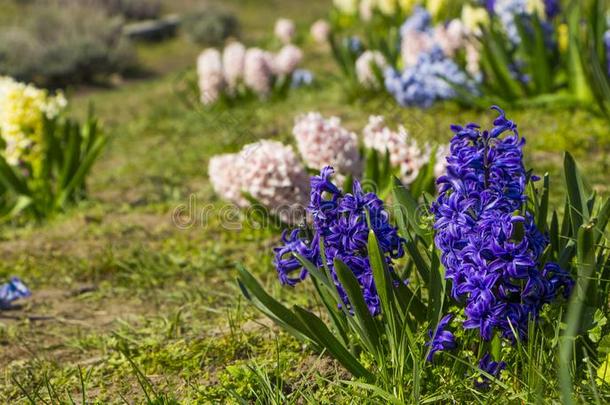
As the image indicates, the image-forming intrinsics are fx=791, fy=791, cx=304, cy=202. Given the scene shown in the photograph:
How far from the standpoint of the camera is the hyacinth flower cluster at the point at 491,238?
6.61 ft

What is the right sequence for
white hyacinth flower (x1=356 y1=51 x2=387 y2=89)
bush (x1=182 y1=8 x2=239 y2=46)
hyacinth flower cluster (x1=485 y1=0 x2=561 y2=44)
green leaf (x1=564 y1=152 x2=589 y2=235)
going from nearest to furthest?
green leaf (x1=564 y1=152 x2=589 y2=235) < hyacinth flower cluster (x1=485 y1=0 x2=561 y2=44) < white hyacinth flower (x1=356 y1=51 x2=387 y2=89) < bush (x1=182 y1=8 x2=239 y2=46)

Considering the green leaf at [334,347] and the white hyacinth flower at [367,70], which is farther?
the white hyacinth flower at [367,70]

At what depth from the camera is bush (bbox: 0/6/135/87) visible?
40.4ft

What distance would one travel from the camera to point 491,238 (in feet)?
6.59

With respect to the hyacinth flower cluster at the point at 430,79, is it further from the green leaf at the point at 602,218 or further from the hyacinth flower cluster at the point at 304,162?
the green leaf at the point at 602,218

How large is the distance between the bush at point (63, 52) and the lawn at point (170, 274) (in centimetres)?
497

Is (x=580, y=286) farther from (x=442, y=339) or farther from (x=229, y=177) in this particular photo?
(x=229, y=177)

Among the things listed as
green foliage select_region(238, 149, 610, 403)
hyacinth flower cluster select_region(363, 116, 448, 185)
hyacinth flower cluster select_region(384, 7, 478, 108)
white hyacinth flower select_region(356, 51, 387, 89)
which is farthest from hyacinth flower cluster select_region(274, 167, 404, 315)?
white hyacinth flower select_region(356, 51, 387, 89)

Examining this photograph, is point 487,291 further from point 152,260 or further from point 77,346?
point 152,260

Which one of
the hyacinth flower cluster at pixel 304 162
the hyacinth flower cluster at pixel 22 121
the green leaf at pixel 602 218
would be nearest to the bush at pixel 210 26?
the hyacinth flower cluster at pixel 22 121

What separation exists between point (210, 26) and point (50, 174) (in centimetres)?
1041

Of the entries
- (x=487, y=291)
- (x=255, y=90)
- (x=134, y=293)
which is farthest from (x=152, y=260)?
(x=255, y=90)

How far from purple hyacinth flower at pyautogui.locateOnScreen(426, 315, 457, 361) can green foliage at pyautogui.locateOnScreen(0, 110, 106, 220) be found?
3.50 metres

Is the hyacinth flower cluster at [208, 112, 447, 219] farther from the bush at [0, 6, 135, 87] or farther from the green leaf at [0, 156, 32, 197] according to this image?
the bush at [0, 6, 135, 87]
